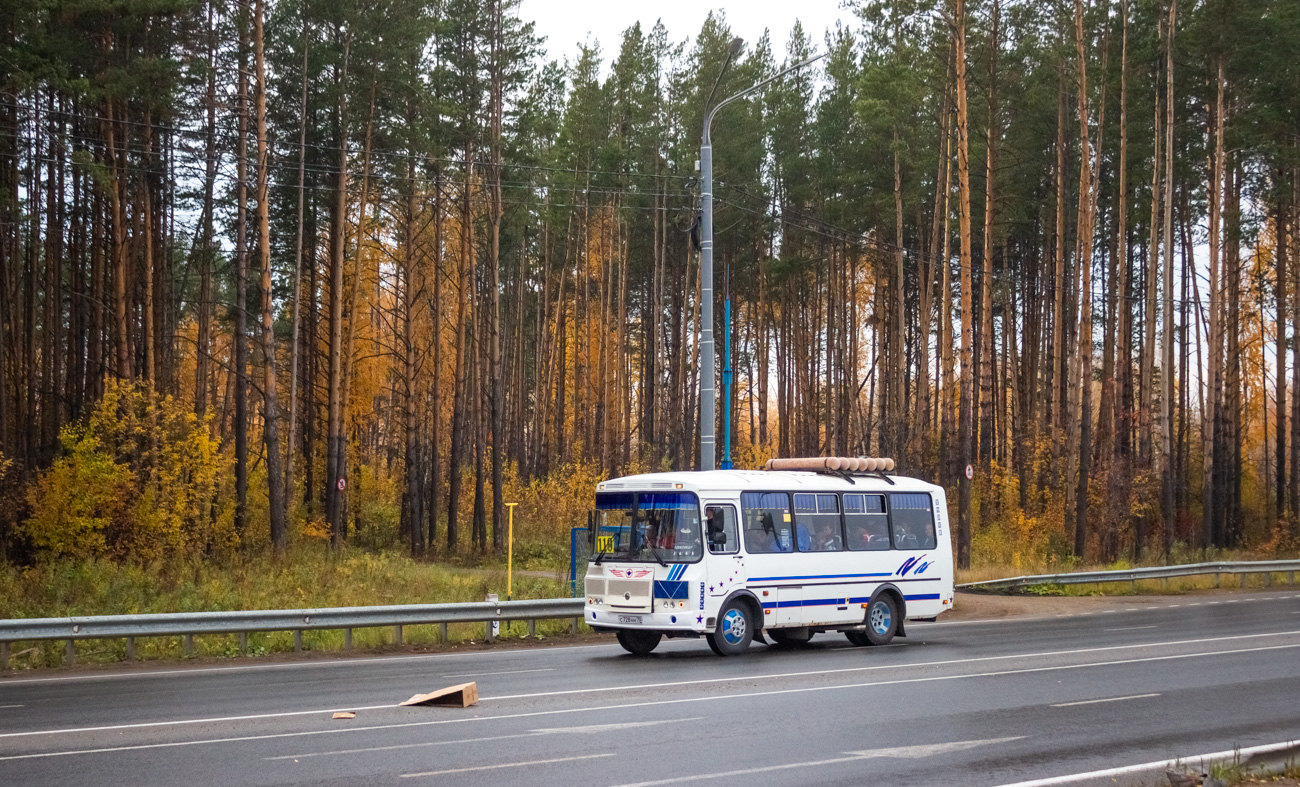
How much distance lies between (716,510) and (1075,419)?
29653 millimetres

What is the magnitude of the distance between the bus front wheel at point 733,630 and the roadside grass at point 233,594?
4722 mm

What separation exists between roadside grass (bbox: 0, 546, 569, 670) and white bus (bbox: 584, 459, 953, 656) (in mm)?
4274

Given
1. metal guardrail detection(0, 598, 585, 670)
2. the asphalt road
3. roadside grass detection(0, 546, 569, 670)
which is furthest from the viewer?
roadside grass detection(0, 546, 569, 670)

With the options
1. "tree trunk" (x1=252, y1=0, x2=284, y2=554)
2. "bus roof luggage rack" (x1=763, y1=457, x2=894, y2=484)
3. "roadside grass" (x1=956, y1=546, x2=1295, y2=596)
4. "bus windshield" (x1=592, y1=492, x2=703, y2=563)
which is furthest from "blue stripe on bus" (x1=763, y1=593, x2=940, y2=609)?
"tree trunk" (x1=252, y1=0, x2=284, y2=554)

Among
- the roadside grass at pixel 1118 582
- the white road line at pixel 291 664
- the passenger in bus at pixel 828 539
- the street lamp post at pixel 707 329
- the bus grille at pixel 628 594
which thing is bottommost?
the roadside grass at pixel 1118 582

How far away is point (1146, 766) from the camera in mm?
9297

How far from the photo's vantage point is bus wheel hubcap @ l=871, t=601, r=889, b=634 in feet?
68.3

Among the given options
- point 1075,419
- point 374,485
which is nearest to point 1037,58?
point 1075,419

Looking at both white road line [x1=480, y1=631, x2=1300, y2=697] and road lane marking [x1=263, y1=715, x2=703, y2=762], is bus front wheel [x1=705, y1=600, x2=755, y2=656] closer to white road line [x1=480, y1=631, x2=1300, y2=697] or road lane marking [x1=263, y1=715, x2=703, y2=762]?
white road line [x1=480, y1=631, x2=1300, y2=697]

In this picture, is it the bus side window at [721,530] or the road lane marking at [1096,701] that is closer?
the road lane marking at [1096,701]

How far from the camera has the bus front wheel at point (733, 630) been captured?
18672mm

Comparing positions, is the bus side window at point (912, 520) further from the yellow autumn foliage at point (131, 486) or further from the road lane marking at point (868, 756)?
the yellow autumn foliage at point (131, 486)

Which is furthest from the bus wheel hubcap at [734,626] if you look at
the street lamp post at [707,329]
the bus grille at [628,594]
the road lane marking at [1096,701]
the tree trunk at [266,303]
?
the tree trunk at [266,303]

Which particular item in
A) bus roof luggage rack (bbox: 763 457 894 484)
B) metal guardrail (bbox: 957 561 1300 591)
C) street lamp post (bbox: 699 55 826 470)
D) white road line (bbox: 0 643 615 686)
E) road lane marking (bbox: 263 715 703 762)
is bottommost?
metal guardrail (bbox: 957 561 1300 591)
